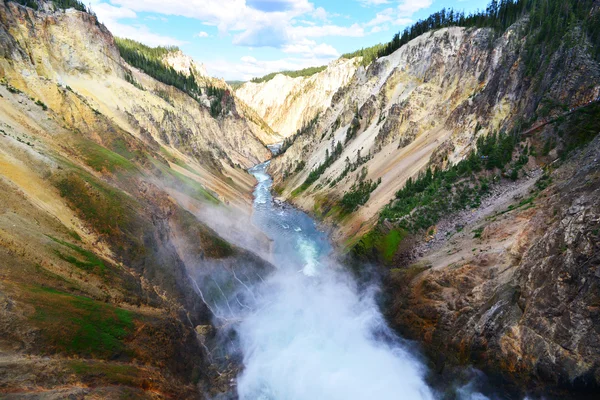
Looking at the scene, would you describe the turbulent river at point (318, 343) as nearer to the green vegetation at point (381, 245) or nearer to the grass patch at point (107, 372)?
the green vegetation at point (381, 245)

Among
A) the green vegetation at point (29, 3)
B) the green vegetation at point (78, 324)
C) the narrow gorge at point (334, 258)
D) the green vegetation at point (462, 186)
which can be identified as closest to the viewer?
the green vegetation at point (78, 324)

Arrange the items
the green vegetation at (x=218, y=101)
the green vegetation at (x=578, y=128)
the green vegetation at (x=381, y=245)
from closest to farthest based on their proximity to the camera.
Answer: the green vegetation at (x=578, y=128) < the green vegetation at (x=381, y=245) < the green vegetation at (x=218, y=101)

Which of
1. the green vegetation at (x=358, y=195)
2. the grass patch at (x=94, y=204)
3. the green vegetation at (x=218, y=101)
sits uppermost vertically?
the green vegetation at (x=218, y=101)

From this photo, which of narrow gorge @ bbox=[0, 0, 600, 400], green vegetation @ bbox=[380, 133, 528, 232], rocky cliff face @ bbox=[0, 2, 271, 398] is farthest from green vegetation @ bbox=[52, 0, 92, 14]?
green vegetation @ bbox=[380, 133, 528, 232]

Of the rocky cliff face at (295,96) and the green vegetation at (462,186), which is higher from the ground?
the rocky cliff face at (295,96)

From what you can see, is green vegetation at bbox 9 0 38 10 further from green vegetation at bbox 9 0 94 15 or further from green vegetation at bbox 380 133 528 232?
green vegetation at bbox 380 133 528 232

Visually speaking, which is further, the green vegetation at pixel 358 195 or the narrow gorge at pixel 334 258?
the green vegetation at pixel 358 195

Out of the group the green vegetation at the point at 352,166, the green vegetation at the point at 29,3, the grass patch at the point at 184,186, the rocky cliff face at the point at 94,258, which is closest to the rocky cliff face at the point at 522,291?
the rocky cliff face at the point at 94,258

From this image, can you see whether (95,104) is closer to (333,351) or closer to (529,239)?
(333,351)
